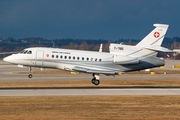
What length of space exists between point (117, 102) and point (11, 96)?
1048cm

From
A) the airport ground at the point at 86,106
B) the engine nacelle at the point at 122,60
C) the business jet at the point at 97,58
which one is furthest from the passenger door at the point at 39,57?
the engine nacelle at the point at 122,60

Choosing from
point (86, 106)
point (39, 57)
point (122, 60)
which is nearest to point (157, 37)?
point (122, 60)

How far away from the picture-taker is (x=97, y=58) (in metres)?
38.0

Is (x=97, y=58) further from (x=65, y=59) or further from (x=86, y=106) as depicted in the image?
(x=86, y=106)

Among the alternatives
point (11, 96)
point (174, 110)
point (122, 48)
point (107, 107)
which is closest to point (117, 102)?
point (107, 107)

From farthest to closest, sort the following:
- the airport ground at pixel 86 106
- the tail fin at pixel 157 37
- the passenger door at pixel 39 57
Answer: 1. the tail fin at pixel 157 37
2. the passenger door at pixel 39 57
3. the airport ground at pixel 86 106

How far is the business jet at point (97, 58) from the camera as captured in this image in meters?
37.2

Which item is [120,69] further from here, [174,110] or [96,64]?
[174,110]

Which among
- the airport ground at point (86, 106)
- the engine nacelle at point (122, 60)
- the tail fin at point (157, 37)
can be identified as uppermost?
the tail fin at point (157, 37)

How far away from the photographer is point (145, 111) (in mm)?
23125

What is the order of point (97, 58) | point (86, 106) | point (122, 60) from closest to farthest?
point (86, 106) < point (122, 60) < point (97, 58)

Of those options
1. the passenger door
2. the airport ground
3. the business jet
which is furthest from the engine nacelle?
the passenger door

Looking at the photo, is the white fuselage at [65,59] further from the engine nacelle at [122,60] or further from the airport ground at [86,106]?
the airport ground at [86,106]

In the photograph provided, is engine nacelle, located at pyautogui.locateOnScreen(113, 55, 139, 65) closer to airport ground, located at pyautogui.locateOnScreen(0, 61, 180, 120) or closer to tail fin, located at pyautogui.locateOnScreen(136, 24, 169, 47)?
tail fin, located at pyautogui.locateOnScreen(136, 24, 169, 47)
